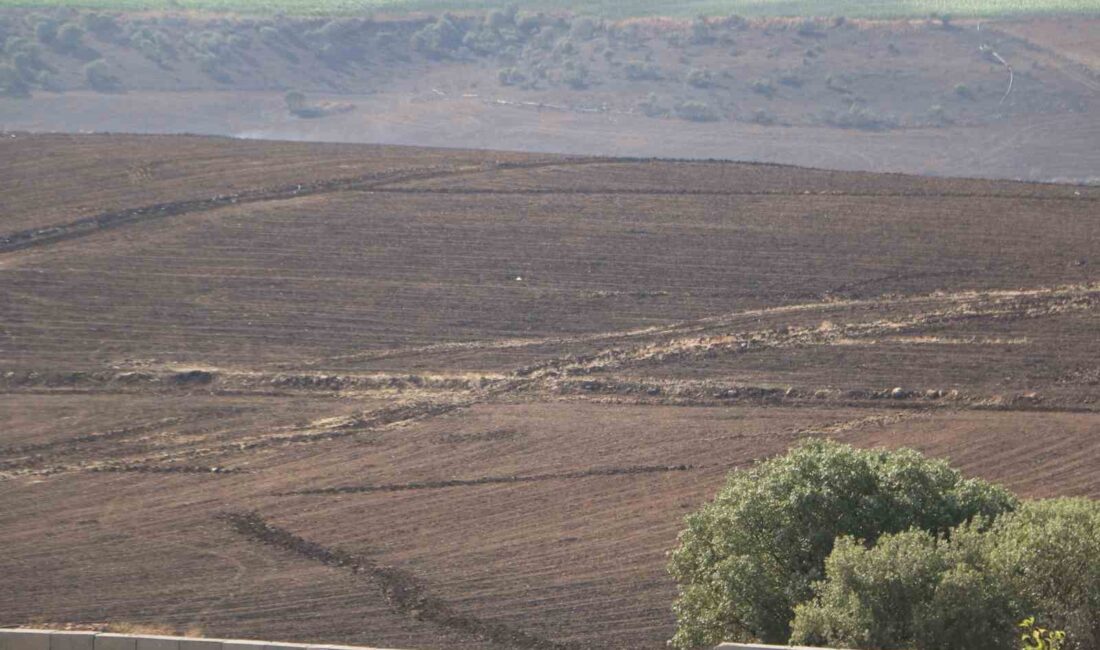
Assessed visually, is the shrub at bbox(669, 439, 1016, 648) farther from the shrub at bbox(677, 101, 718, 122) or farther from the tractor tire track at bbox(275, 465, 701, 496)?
the shrub at bbox(677, 101, 718, 122)

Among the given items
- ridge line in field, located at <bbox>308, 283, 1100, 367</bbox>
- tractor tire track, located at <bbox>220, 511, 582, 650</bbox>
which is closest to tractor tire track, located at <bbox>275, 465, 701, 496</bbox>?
tractor tire track, located at <bbox>220, 511, 582, 650</bbox>

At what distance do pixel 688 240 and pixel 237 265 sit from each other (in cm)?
1073

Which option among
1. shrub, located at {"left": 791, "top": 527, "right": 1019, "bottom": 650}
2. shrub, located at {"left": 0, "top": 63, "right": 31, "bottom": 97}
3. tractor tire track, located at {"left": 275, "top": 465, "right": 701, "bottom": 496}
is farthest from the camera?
shrub, located at {"left": 0, "top": 63, "right": 31, "bottom": 97}

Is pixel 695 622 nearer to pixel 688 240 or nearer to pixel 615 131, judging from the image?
pixel 688 240

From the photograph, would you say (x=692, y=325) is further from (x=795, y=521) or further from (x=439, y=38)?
(x=439, y=38)

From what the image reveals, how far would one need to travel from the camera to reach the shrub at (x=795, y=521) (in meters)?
14.4

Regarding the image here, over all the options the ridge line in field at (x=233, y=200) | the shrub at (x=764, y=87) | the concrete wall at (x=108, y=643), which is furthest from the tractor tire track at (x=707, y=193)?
the concrete wall at (x=108, y=643)

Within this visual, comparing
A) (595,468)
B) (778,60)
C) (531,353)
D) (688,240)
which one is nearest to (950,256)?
(688,240)

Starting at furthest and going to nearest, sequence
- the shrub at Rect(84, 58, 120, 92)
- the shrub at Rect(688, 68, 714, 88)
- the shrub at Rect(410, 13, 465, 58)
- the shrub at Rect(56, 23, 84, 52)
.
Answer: the shrub at Rect(410, 13, 465, 58)
the shrub at Rect(56, 23, 84, 52)
the shrub at Rect(84, 58, 120, 92)
the shrub at Rect(688, 68, 714, 88)

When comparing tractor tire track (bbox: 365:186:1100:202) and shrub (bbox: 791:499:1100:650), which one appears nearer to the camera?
shrub (bbox: 791:499:1100:650)

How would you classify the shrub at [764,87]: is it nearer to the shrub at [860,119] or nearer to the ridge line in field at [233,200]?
the shrub at [860,119]

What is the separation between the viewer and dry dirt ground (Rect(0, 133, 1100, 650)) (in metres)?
20.6

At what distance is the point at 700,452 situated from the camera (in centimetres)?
2481

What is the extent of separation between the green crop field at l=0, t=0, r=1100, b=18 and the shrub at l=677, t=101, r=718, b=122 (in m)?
15.1
